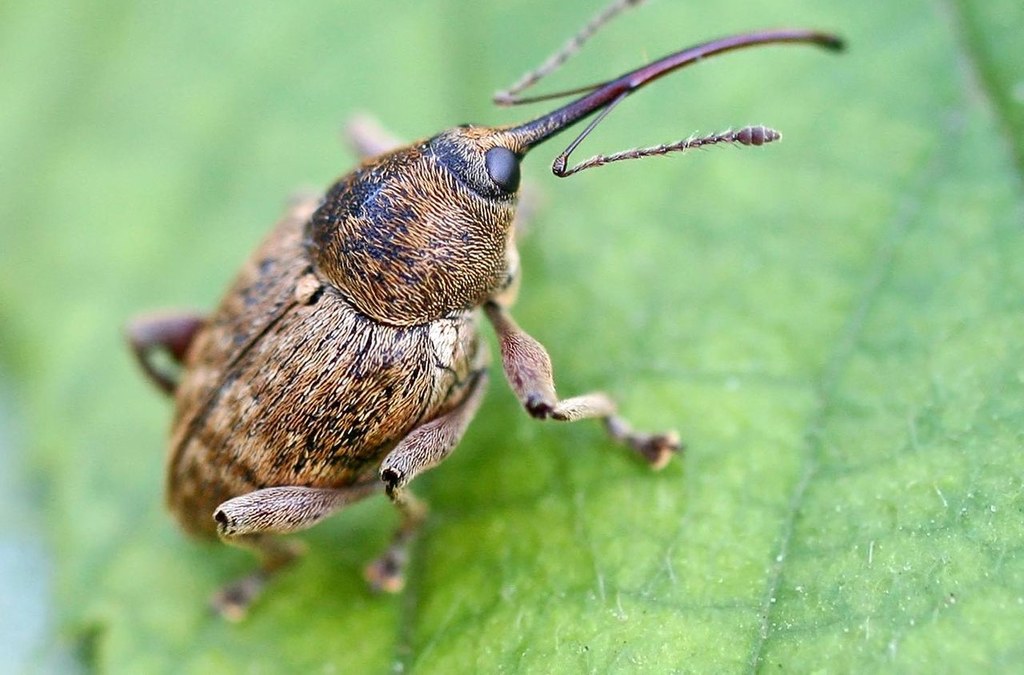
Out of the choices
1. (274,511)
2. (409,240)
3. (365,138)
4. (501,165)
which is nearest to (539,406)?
(409,240)

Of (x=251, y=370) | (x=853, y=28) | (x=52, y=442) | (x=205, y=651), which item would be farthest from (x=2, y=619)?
(x=853, y=28)

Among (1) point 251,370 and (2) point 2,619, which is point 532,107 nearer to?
(1) point 251,370

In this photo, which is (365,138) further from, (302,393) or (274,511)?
(274,511)

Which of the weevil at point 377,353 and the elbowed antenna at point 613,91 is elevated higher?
the elbowed antenna at point 613,91

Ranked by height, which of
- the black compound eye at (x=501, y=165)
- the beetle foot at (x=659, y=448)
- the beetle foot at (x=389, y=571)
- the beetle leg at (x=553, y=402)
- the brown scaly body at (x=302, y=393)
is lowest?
the beetle foot at (x=389, y=571)

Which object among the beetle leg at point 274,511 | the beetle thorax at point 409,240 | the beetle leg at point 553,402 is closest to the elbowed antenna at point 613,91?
the beetle thorax at point 409,240

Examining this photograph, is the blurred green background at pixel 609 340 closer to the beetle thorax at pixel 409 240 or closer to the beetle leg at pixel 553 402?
the beetle leg at pixel 553 402
